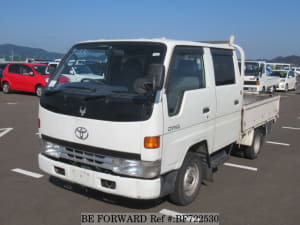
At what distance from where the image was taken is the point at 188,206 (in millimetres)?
4176

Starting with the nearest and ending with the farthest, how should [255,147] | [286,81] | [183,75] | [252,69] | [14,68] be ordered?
1. [183,75]
2. [255,147]
3. [14,68]
4. [252,69]
5. [286,81]

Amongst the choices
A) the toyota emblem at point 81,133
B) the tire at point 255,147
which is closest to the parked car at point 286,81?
the tire at point 255,147

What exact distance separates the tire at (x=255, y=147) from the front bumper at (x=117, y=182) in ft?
11.0

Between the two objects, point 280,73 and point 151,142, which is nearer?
point 151,142

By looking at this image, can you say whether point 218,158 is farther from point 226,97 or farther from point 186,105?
point 186,105

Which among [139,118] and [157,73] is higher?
[157,73]

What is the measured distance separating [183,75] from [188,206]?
170 centimetres

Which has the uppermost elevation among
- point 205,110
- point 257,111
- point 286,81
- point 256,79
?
point 205,110

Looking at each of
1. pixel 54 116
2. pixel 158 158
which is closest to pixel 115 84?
pixel 54 116

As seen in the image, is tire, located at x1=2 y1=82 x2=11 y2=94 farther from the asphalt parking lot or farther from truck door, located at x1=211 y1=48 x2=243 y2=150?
truck door, located at x1=211 y1=48 x2=243 y2=150

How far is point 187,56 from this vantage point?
402 cm

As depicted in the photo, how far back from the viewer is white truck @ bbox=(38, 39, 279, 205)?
338cm

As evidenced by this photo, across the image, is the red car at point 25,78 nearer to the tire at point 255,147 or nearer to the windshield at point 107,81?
the tire at point 255,147

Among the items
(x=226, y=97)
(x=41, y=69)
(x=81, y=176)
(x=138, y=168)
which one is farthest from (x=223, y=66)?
(x=41, y=69)
